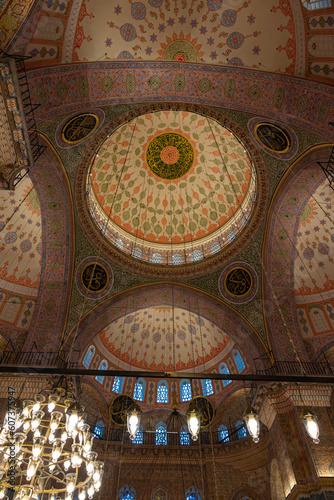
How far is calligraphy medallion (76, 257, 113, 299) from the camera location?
1067cm

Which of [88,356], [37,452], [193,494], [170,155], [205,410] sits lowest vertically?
[37,452]

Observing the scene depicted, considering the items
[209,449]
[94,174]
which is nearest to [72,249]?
[94,174]

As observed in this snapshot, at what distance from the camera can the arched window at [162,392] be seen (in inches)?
549

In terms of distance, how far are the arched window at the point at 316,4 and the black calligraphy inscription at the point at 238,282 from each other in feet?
22.7

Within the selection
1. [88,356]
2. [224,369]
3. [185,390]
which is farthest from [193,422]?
[185,390]

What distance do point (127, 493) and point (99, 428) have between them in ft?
7.53

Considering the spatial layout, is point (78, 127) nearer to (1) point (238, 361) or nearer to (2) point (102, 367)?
(2) point (102, 367)

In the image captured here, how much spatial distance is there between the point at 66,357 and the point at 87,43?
313 inches

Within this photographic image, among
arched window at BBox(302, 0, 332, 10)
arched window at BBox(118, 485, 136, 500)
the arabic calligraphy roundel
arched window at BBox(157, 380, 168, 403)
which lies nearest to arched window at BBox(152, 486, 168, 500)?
arched window at BBox(118, 485, 136, 500)

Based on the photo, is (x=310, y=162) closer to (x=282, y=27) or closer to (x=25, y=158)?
(x=282, y=27)

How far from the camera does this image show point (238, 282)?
11.0 metres

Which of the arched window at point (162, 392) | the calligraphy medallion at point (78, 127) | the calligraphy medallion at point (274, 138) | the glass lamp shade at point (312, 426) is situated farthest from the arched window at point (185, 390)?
the calligraphy medallion at point (78, 127)

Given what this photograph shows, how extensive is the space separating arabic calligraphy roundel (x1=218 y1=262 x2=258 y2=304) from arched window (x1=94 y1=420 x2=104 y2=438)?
6810 millimetres

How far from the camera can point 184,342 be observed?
14.2 metres
